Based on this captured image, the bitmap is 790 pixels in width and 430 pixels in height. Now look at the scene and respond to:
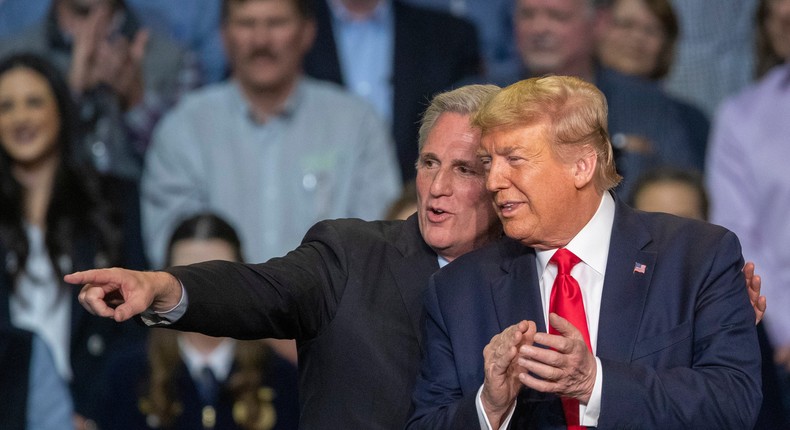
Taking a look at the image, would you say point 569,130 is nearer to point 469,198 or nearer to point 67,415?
point 469,198

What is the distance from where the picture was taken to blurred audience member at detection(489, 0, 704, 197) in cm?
503

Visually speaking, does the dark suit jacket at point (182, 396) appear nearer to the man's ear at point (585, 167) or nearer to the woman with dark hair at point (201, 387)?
the woman with dark hair at point (201, 387)

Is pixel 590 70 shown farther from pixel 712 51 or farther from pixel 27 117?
pixel 27 117

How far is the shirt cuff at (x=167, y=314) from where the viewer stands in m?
2.47

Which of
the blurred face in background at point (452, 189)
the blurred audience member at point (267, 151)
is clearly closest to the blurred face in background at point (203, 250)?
the blurred audience member at point (267, 151)

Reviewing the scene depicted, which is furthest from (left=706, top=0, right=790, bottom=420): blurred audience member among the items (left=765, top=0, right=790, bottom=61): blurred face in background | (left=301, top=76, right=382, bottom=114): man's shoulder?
(left=301, top=76, right=382, bottom=114): man's shoulder

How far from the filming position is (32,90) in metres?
5.22

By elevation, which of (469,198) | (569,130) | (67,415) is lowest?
(67,415)

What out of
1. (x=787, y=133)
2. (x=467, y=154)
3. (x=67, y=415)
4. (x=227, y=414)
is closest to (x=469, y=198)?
(x=467, y=154)

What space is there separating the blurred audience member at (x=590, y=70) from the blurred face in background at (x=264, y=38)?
794 millimetres

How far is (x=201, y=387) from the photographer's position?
4402 mm

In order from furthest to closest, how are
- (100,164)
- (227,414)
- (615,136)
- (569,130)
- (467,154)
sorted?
(100,164) → (615,136) → (227,414) → (467,154) → (569,130)

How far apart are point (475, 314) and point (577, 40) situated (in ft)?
Answer: 8.50

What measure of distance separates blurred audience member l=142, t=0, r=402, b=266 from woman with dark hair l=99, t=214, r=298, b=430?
560 mm
